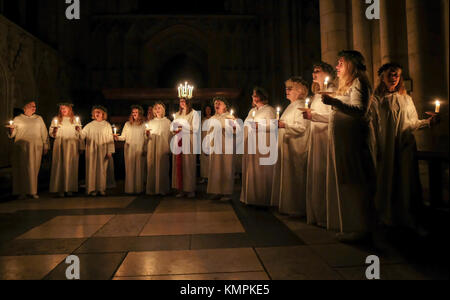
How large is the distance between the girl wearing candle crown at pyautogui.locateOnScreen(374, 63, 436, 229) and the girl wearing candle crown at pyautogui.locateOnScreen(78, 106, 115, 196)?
540 cm

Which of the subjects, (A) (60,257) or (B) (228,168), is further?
(B) (228,168)

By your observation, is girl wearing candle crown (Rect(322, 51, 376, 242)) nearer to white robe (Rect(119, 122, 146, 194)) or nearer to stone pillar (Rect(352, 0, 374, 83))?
stone pillar (Rect(352, 0, 374, 83))

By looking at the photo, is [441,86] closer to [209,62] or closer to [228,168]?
[228,168]

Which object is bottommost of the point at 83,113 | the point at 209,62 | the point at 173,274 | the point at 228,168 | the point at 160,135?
the point at 173,274

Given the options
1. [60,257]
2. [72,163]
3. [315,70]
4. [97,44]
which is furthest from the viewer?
[97,44]

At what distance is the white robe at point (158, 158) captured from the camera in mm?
6750

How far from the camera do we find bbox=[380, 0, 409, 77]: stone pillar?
17.0 feet

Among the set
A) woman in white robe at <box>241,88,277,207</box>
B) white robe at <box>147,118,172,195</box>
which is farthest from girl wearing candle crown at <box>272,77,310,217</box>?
white robe at <box>147,118,172,195</box>

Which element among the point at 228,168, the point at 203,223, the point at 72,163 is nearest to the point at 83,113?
the point at 72,163

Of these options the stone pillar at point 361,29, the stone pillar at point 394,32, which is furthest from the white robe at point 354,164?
the stone pillar at point 361,29

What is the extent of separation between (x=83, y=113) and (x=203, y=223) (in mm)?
13357

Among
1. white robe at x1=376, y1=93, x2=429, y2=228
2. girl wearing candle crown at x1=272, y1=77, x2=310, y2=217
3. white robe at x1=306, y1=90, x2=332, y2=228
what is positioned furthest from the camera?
girl wearing candle crown at x1=272, y1=77, x2=310, y2=217

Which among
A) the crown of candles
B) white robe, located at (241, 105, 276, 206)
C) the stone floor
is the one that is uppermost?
the crown of candles

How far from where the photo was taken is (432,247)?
117 inches
